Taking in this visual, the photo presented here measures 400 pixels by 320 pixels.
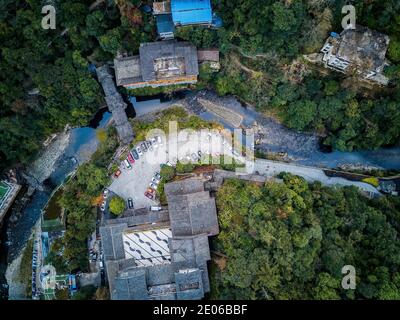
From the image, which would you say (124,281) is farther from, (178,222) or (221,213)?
(221,213)

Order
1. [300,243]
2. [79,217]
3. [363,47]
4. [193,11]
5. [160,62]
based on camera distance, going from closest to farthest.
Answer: [300,243]
[363,47]
[193,11]
[79,217]
[160,62]

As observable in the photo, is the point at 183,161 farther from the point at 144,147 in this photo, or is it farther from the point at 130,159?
the point at 130,159

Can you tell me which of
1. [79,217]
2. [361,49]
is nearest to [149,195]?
[79,217]

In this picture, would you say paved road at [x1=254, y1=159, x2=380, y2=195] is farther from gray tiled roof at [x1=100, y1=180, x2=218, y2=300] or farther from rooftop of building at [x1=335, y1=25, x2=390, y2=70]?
rooftop of building at [x1=335, y1=25, x2=390, y2=70]

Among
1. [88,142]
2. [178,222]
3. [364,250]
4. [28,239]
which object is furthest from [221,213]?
[28,239]

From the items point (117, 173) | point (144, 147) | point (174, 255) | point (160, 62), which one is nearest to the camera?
point (174, 255)
